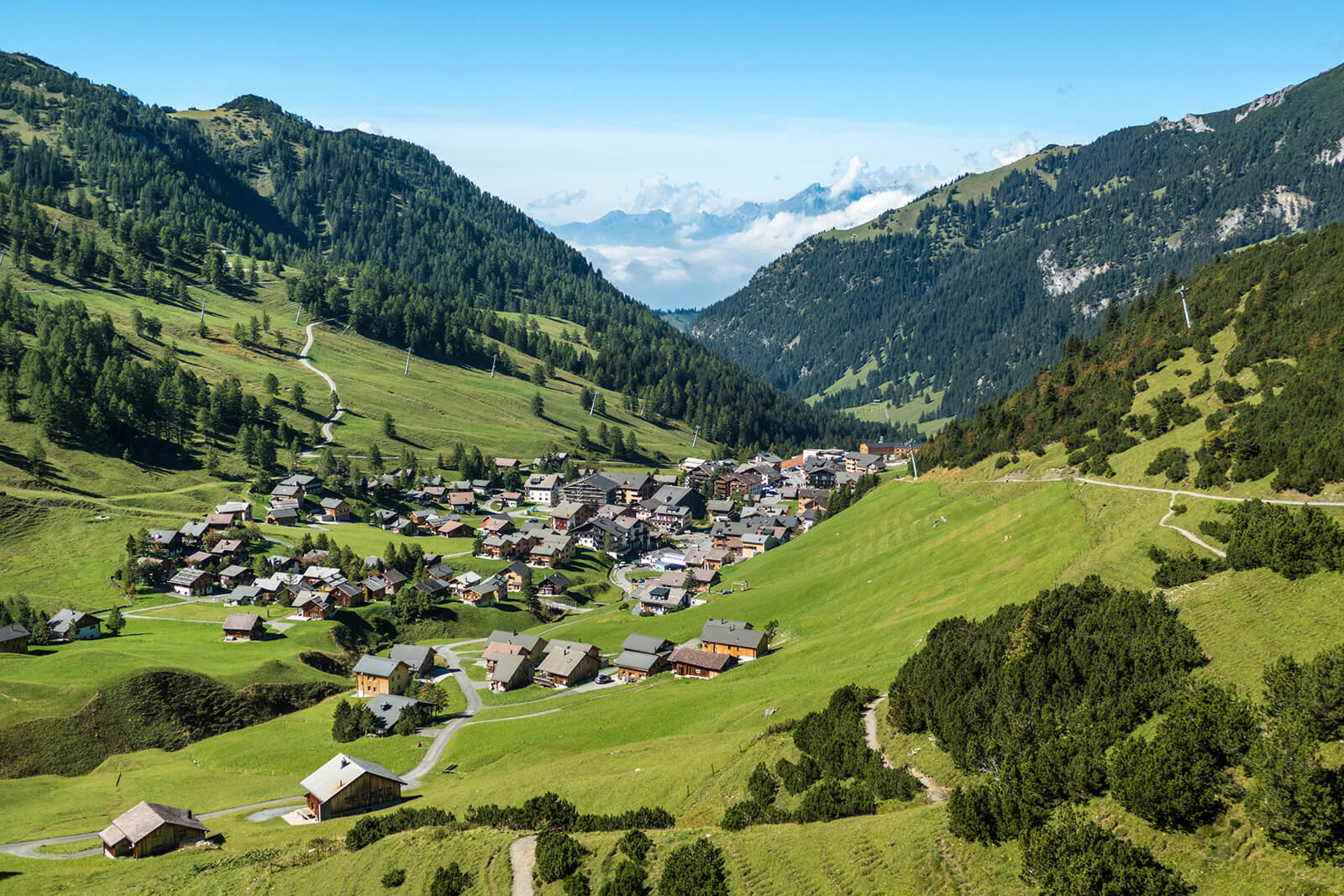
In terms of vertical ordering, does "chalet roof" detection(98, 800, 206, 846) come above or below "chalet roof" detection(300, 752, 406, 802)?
below

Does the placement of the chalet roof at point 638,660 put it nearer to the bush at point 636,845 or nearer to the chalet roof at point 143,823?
the chalet roof at point 143,823

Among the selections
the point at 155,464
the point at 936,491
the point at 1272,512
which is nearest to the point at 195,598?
the point at 155,464

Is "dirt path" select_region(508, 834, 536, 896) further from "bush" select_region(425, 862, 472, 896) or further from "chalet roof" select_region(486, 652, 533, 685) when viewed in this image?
"chalet roof" select_region(486, 652, 533, 685)

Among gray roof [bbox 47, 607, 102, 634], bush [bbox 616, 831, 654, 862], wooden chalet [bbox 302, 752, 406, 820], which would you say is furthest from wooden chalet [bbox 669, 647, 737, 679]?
gray roof [bbox 47, 607, 102, 634]

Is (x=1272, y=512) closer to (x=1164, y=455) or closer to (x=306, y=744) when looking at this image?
(x=1164, y=455)

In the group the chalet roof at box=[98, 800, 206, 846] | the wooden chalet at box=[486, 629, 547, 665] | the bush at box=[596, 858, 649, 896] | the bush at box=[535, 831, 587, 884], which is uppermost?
the bush at box=[596, 858, 649, 896]

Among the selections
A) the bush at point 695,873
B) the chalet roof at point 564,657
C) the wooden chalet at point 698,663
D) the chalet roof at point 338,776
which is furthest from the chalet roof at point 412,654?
Result: the bush at point 695,873
